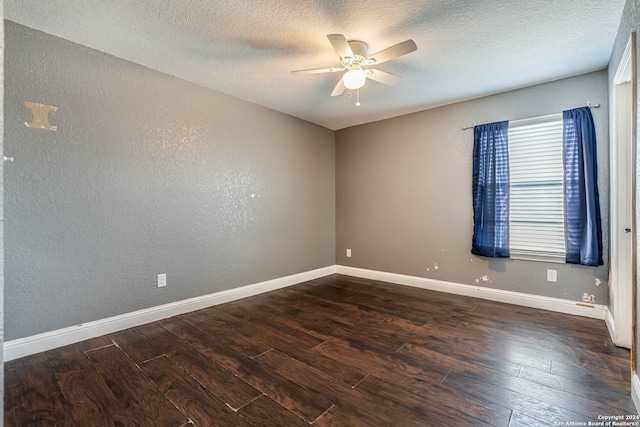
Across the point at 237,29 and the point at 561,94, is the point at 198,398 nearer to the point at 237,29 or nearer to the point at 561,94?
the point at 237,29

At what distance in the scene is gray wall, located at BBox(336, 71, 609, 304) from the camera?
2953 millimetres

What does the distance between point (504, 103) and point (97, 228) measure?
4.31 meters

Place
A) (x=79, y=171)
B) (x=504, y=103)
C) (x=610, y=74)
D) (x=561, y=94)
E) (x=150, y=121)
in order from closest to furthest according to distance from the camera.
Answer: (x=79, y=171) < (x=610, y=74) < (x=150, y=121) < (x=561, y=94) < (x=504, y=103)

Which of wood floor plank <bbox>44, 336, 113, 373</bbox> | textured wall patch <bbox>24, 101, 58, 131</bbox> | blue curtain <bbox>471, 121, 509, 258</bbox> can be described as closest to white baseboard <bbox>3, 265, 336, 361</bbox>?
wood floor plank <bbox>44, 336, 113, 373</bbox>

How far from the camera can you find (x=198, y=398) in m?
1.68

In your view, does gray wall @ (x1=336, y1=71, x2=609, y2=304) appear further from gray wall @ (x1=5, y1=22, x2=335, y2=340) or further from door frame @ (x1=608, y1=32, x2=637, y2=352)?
gray wall @ (x1=5, y1=22, x2=335, y2=340)

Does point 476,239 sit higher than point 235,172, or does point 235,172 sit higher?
point 235,172

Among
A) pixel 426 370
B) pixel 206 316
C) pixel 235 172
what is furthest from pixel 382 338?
pixel 235 172

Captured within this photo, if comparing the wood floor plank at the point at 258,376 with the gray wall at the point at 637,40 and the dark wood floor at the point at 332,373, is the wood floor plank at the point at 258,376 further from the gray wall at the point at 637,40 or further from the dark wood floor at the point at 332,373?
the gray wall at the point at 637,40

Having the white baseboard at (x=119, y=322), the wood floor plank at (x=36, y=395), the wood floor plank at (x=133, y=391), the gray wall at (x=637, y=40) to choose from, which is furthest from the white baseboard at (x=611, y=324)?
the wood floor plank at (x=36, y=395)

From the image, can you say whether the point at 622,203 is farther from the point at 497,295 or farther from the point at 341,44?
the point at 341,44

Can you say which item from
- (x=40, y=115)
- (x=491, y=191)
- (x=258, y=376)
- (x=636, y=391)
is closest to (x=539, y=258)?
(x=491, y=191)

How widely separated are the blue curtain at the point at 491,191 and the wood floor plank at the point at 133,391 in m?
3.32

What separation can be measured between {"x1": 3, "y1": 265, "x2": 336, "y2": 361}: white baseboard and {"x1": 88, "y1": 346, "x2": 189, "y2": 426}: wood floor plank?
0.96 ft
